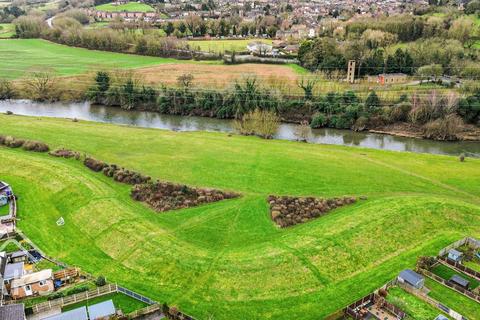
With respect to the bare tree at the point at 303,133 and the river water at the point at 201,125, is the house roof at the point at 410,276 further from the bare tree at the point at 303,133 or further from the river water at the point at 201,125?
the river water at the point at 201,125

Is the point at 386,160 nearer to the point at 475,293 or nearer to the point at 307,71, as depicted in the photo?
the point at 475,293

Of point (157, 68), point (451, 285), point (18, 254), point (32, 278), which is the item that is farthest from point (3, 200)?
point (157, 68)

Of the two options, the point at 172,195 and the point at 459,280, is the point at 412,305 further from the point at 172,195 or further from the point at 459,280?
the point at 172,195

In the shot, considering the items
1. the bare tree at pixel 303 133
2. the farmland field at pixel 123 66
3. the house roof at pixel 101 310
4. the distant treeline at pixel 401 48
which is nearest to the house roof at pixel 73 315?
the house roof at pixel 101 310

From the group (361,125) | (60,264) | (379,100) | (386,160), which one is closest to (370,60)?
Answer: (379,100)

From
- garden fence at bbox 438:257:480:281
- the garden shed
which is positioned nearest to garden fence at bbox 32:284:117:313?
the garden shed
